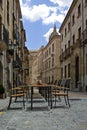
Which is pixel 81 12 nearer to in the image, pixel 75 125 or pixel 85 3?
pixel 85 3

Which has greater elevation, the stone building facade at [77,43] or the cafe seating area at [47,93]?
the stone building facade at [77,43]

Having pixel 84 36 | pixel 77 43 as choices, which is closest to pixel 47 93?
pixel 84 36

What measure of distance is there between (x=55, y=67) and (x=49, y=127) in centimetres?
5025

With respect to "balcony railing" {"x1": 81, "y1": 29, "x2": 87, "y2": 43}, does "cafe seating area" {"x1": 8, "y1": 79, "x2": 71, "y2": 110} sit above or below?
below

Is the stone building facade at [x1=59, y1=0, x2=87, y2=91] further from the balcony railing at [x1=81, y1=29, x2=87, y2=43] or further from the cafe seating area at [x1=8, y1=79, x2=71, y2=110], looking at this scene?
the cafe seating area at [x1=8, y1=79, x2=71, y2=110]

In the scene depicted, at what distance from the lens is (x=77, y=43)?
1238 inches

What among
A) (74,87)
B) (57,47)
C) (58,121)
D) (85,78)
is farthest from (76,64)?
(58,121)

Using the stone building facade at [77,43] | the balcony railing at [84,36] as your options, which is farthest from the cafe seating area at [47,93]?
the stone building facade at [77,43]

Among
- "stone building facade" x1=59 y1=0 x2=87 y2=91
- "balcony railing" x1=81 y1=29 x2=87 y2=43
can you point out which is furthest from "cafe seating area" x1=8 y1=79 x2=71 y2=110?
"stone building facade" x1=59 y1=0 x2=87 y2=91

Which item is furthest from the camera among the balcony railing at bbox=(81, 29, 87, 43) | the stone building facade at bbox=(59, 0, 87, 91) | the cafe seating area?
the stone building facade at bbox=(59, 0, 87, 91)

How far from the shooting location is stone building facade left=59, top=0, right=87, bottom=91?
29562mm

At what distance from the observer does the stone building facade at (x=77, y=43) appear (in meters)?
29.6

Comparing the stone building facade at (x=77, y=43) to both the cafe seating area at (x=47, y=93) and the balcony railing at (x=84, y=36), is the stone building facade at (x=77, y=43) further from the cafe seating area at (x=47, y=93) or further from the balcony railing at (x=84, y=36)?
the cafe seating area at (x=47, y=93)

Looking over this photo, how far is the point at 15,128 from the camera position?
23.0 ft
